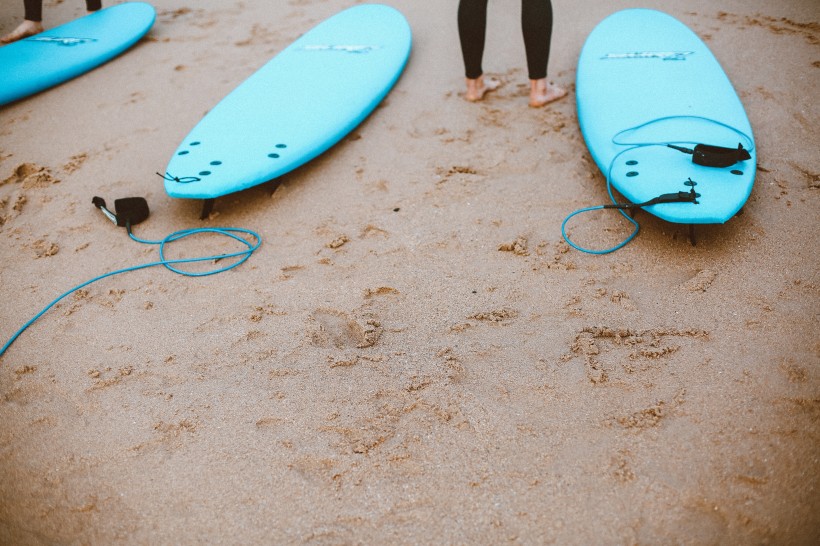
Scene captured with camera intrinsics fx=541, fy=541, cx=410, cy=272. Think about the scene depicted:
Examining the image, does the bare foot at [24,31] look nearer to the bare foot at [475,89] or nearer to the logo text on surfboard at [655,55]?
the bare foot at [475,89]

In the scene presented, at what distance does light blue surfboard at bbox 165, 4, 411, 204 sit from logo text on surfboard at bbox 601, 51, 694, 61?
1.16 meters

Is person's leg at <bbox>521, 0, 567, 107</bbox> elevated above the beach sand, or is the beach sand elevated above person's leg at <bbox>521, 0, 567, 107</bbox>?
person's leg at <bbox>521, 0, 567, 107</bbox>

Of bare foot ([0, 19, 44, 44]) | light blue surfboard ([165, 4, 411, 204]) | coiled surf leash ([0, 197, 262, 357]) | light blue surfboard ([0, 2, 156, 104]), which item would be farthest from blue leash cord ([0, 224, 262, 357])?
bare foot ([0, 19, 44, 44])

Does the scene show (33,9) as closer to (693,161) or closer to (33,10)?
(33,10)

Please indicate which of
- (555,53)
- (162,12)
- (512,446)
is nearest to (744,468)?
(512,446)

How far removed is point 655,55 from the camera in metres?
2.76

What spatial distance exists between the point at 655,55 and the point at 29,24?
13.2 feet

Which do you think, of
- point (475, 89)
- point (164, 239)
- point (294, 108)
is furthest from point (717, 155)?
point (164, 239)

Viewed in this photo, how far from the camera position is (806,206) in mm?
2043

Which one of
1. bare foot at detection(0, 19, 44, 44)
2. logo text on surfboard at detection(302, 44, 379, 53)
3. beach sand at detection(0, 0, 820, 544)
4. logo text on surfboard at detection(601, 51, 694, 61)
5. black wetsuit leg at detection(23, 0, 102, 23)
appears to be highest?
black wetsuit leg at detection(23, 0, 102, 23)

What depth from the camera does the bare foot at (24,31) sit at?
3650 mm

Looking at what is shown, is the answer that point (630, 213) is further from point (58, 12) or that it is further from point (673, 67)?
point (58, 12)

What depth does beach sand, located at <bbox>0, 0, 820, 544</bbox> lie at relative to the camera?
51.8 inches

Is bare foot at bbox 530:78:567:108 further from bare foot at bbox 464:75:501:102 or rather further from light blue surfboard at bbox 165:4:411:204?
light blue surfboard at bbox 165:4:411:204
